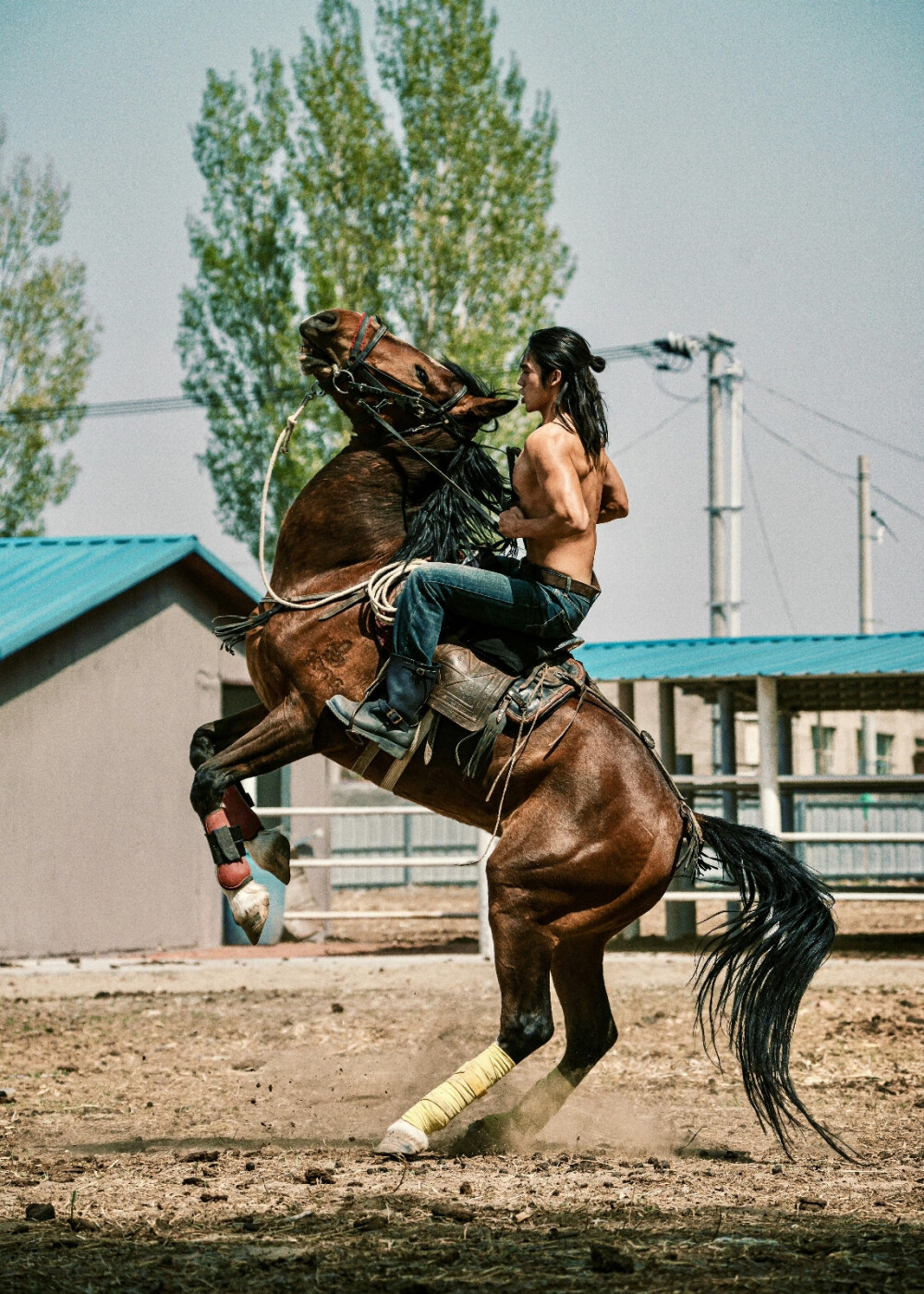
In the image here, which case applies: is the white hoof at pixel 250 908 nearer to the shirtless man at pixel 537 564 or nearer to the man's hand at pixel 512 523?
the shirtless man at pixel 537 564

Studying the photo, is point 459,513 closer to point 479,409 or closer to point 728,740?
point 479,409

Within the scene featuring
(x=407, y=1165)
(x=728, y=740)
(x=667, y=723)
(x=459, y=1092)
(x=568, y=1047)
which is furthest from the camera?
(x=728, y=740)

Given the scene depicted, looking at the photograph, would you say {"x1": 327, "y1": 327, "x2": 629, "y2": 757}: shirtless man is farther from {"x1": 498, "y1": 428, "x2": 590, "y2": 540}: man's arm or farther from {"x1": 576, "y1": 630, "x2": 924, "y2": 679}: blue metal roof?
{"x1": 576, "y1": 630, "x2": 924, "y2": 679}: blue metal roof

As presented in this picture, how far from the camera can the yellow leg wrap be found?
16.9ft

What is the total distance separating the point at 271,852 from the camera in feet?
18.5

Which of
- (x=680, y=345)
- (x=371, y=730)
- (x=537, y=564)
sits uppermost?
(x=680, y=345)

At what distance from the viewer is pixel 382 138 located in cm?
2859

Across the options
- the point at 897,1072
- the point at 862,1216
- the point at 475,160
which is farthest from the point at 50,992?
the point at 475,160

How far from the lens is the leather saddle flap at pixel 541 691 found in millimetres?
5344

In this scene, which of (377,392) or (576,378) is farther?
(377,392)

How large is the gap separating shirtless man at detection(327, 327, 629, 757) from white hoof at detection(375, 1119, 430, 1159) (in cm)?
136

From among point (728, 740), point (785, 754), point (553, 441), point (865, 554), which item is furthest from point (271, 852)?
point (865, 554)

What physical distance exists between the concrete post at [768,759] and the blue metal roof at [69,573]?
5803 millimetres

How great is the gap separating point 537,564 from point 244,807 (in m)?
1.57
